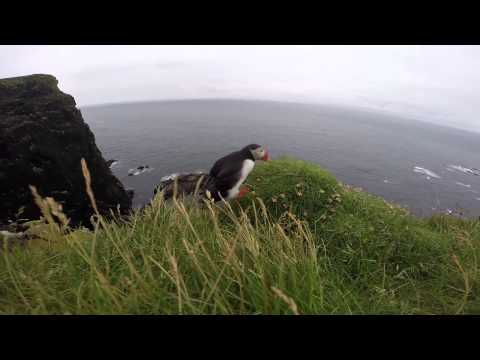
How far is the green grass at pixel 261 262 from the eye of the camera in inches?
74.7

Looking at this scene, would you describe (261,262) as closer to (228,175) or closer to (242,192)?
(228,175)

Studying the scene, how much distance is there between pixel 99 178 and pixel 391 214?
2616 cm

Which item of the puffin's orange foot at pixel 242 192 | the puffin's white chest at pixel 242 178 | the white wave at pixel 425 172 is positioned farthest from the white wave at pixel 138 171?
the white wave at pixel 425 172

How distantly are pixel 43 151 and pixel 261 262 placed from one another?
24816 millimetres

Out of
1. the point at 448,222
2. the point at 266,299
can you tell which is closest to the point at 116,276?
the point at 266,299

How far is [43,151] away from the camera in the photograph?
19.9 m

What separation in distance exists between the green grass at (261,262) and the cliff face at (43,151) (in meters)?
15.5

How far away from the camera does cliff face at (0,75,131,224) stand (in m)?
18.3

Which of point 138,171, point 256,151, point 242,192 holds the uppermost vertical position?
point 256,151

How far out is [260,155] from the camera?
595 centimetres

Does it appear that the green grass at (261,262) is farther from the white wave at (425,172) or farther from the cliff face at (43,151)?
the white wave at (425,172)

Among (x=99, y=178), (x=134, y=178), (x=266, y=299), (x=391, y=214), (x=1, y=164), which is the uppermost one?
(x=266, y=299)

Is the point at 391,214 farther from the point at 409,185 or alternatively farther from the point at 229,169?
the point at 409,185

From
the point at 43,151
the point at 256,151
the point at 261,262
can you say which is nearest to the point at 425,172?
the point at 256,151
